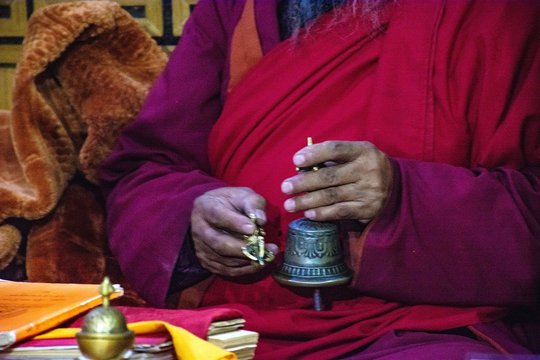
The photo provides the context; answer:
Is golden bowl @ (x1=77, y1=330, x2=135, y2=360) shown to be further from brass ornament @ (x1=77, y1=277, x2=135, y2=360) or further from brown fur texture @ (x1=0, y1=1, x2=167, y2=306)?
brown fur texture @ (x1=0, y1=1, x2=167, y2=306)

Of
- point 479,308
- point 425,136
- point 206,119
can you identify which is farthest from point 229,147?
point 479,308

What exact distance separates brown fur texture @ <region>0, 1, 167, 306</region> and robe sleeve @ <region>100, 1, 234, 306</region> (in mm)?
131

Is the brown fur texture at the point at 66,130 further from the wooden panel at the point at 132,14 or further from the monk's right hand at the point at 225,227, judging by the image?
the monk's right hand at the point at 225,227

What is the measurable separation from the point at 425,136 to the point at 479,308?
13.6 inches

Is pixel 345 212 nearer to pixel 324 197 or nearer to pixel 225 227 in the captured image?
pixel 324 197

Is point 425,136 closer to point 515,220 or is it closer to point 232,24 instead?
point 515,220

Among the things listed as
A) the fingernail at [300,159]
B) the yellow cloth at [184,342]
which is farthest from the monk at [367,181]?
the yellow cloth at [184,342]

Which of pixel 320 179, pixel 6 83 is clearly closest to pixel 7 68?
pixel 6 83

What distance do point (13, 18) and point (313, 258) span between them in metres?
1.56

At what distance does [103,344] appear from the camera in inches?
40.2

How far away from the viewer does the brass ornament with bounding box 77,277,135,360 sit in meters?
1.02

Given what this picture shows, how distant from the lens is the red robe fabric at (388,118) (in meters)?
1.73

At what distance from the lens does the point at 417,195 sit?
66.5 inches

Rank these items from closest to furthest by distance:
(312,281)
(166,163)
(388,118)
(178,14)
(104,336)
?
(104,336) < (312,281) < (388,118) < (166,163) < (178,14)
